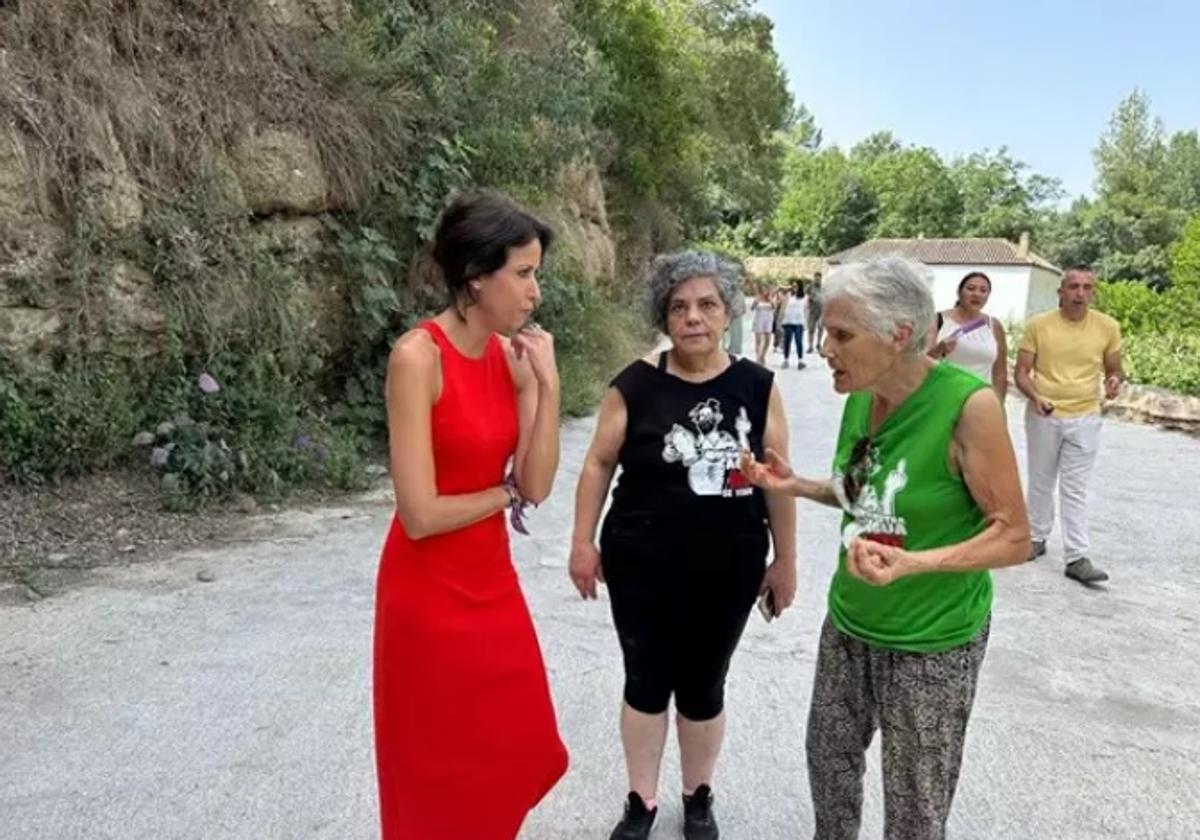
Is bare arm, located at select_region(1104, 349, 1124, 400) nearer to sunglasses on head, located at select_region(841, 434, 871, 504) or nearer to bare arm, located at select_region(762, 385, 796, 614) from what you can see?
bare arm, located at select_region(762, 385, 796, 614)

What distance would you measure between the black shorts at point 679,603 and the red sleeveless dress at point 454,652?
46cm

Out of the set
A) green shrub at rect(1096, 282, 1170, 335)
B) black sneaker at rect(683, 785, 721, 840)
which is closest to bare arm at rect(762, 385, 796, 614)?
black sneaker at rect(683, 785, 721, 840)

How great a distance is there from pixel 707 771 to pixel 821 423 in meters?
7.94

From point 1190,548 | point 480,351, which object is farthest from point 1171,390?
point 480,351

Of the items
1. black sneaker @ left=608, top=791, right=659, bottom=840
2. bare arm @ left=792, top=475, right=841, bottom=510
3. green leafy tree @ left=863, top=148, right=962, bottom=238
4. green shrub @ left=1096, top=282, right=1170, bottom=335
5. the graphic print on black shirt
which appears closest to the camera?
bare arm @ left=792, top=475, right=841, bottom=510

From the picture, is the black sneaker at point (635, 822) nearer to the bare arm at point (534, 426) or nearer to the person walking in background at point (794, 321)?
the bare arm at point (534, 426)

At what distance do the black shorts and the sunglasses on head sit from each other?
1.47ft

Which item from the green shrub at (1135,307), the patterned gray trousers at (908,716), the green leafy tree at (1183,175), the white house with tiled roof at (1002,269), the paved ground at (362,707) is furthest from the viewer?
the green leafy tree at (1183,175)

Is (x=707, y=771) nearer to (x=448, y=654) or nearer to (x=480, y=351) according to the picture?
(x=448, y=654)

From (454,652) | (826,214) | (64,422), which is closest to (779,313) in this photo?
(64,422)

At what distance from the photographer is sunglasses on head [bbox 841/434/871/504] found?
74.5 inches

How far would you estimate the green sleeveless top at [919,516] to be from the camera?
69.6 inches

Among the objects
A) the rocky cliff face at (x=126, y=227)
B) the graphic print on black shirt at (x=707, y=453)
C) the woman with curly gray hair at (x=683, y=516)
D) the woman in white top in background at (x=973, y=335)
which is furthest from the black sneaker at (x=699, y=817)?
the woman in white top in background at (x=973, y=335)

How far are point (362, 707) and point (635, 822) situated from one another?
122cm
